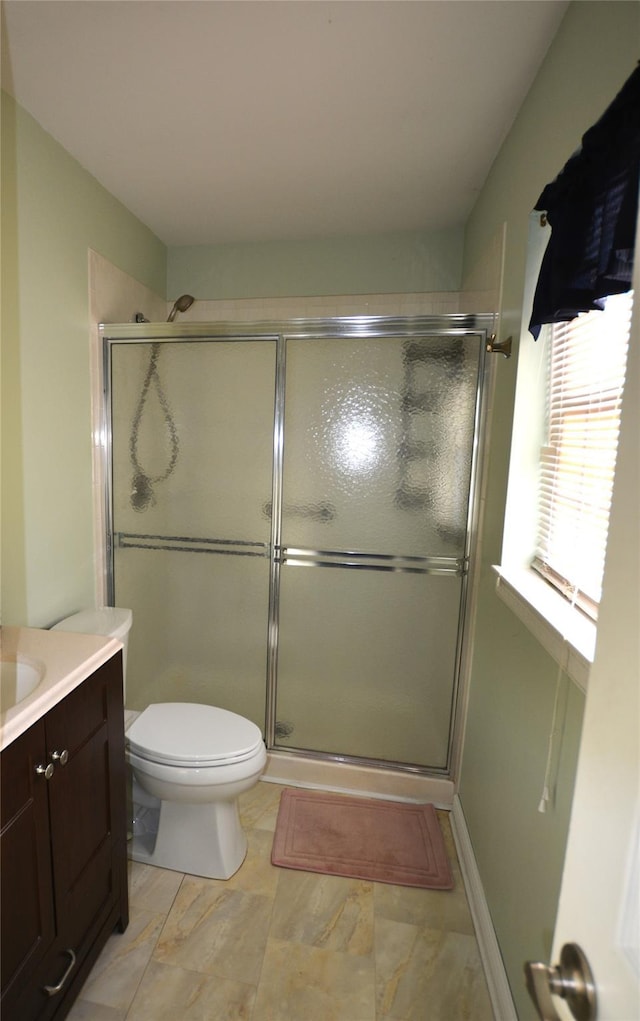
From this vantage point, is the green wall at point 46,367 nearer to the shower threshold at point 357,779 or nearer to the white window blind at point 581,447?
the shower threshold at point 357,779

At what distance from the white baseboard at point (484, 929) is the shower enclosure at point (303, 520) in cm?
31

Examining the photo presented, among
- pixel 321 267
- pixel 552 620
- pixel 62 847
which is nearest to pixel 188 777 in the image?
pixel 62 847


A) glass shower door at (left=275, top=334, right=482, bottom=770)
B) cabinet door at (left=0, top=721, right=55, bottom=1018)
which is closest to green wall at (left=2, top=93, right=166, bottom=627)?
cabinet door at (left=0, top=721, right=55, bottom=1018)

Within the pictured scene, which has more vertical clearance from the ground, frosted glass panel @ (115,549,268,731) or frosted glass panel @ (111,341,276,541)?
frosted glass panel @ (111,341,276,541)

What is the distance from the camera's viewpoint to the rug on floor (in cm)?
149

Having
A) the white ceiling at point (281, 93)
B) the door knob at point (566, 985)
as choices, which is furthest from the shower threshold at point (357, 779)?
the white ceiling at point (281, 93)

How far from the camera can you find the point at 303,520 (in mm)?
1831

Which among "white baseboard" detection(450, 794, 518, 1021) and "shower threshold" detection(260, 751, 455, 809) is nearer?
"white baseboard" detection(450, 794, 518, 1021)

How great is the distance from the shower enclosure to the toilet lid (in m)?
0.40

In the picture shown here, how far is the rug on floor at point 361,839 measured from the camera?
58.7 inches

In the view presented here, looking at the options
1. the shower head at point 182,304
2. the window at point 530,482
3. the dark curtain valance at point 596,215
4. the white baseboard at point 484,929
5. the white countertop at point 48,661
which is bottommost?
the white baseboard at point 484,929

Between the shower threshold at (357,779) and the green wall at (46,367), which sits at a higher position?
the green wall at (46,367)

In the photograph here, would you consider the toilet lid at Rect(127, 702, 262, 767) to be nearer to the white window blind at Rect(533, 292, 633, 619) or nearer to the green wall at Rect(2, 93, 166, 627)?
the green wall at Rect(2, 93, 166, 627)

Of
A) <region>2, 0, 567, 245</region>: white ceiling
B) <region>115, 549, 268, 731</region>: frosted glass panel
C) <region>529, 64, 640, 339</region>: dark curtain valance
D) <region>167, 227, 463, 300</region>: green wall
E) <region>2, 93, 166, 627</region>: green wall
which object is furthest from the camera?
<region>167, 227, 463, 300</region>: green wall
